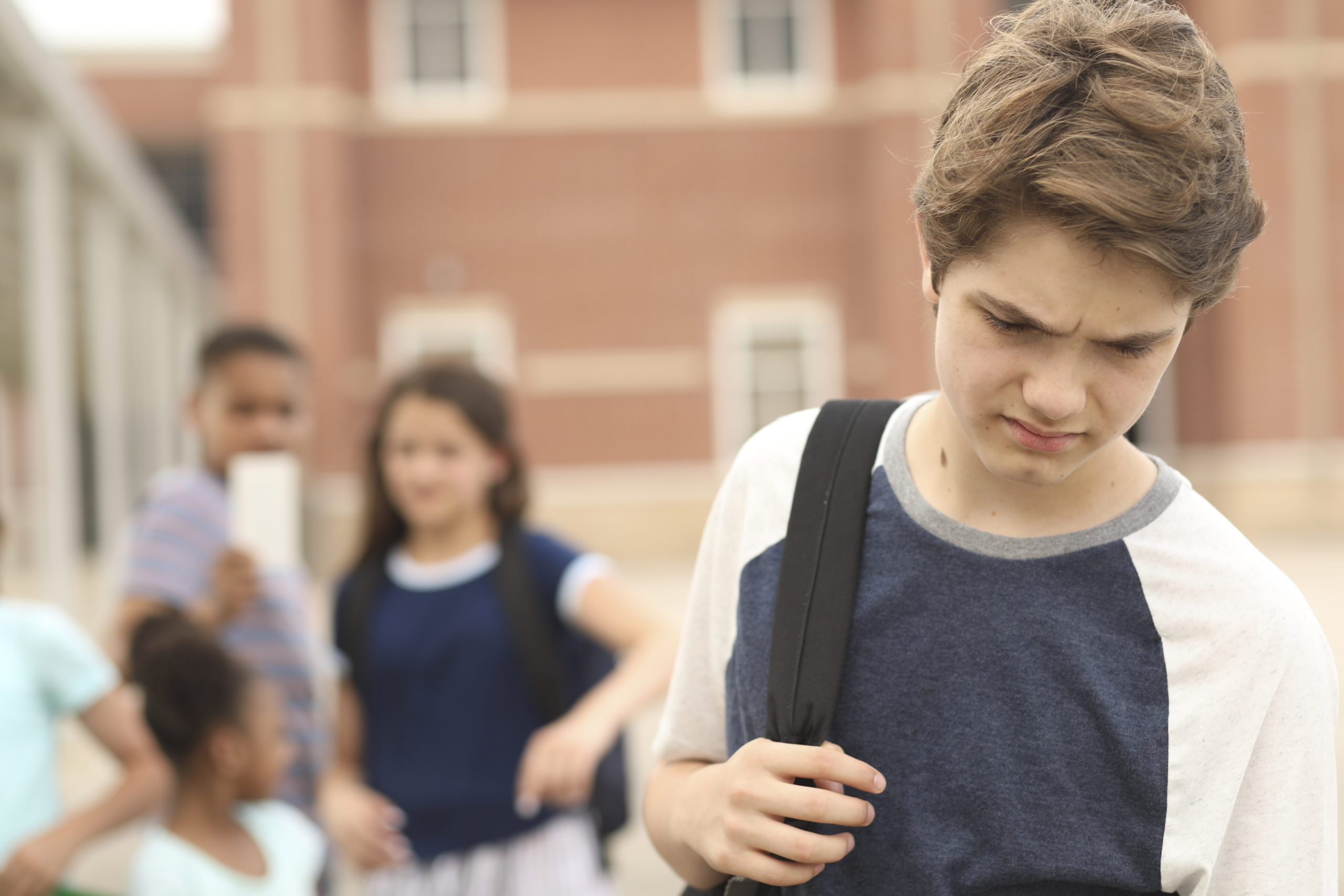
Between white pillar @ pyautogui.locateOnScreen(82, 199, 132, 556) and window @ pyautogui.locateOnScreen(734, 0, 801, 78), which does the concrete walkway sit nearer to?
white pillar @ pyautogui.locateOnScreen(82, 199, 132, 556)

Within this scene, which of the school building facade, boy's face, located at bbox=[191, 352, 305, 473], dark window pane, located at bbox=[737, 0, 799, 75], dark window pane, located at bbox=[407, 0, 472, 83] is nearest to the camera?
boy's face, located at bbox=[191, 352, 305, 473]

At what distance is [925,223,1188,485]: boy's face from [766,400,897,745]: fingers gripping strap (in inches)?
5.5

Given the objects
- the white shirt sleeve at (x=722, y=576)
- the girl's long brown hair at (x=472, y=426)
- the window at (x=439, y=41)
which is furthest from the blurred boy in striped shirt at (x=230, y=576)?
the window at (x=439, y=41)

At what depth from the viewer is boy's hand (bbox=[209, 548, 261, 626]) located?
9.11 feet

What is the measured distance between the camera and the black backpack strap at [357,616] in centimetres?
244

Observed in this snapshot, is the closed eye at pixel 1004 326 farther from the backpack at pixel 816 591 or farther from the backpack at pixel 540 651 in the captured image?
the backpack at pixel 540 651

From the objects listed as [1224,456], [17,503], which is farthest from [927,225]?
[1224,456]

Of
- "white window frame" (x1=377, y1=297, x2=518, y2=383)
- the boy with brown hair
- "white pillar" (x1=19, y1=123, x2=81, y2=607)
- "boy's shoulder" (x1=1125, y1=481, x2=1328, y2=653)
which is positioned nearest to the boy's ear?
the boy with brown hair

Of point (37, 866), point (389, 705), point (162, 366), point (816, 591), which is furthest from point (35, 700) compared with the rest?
point (162, 366)

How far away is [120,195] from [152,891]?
6495 mm

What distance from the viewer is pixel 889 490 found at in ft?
3.82

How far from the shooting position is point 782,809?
3.34 ft

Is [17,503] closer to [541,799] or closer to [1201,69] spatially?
[541,799]

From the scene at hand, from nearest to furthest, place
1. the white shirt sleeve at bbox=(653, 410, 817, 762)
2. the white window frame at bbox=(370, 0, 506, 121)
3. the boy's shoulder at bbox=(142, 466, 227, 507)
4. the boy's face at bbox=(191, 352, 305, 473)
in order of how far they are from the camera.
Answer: the white shirt sleeve at bbox=(653, 410, 817, 762) → the boy's shoulder at bbox=(142, 466, 227, 507) → the boy's face at bbox=(191, 352, 305, 473) → the white window frame at bbox=(370, 0, 506, 121)
